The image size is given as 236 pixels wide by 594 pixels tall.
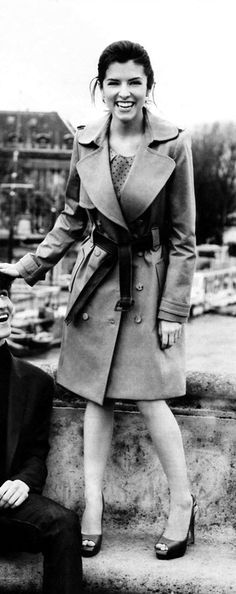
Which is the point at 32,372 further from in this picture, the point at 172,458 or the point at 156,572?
the point at 156,572

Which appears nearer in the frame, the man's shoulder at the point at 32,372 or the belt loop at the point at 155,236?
the belt loop at the point at 155,236

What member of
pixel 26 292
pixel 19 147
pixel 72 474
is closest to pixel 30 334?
pixel 26 292

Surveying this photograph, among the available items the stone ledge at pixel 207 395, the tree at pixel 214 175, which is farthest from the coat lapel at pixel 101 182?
the tree at pixel 214 175

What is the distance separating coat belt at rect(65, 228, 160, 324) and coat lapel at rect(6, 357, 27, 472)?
0.32 metres

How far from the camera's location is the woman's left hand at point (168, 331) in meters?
2.72

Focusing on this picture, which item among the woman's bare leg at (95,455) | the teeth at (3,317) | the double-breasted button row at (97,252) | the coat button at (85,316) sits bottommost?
the woman's bare leg at (95,455)

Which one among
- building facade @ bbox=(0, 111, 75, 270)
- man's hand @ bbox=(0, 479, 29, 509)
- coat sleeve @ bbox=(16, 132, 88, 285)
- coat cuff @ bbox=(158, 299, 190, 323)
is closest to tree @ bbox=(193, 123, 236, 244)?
building facade @ bbox=(0, 111, 75, 270)

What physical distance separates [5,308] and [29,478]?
0.58m

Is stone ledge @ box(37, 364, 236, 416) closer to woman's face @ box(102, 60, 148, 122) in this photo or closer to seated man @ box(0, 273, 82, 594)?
seated man @ box(0, 273, 82, 594)

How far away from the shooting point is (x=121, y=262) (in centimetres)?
271

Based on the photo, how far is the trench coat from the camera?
2.67 metres

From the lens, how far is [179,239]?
272cm

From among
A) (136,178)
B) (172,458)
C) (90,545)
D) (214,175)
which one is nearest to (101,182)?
(136,178)

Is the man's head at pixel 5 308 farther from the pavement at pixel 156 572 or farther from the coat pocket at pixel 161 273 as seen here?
the pavement at pixel 156 572
